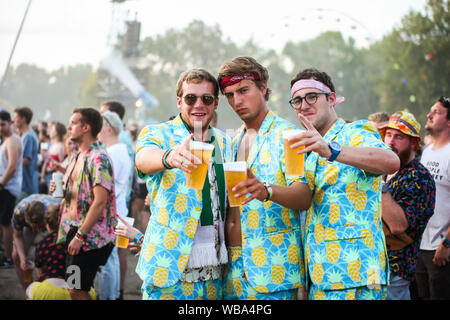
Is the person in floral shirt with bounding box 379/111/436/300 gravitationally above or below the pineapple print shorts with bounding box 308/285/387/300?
above

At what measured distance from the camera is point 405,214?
367 cm

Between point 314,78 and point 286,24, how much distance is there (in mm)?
36191

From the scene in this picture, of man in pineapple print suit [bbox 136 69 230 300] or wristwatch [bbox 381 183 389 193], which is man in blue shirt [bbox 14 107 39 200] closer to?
man in pineapple print suit [bbox 136 69 230 300]

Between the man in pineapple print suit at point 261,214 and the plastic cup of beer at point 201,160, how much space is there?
1.08 feet

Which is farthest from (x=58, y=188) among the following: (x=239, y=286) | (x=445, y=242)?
(x=445, y=242)

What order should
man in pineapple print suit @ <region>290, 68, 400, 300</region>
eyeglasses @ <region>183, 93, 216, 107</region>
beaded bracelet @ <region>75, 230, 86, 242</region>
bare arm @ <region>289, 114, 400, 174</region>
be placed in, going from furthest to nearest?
beaded bracelet @ <region>75, 230, 86, 242</region>
eyeglasses @ <region>183, 93, 216, 107</region>
man in pineapple print suit @ <region>290, 68, 400, 300</region>
bare arm @ <region>289, 114, 400, 174</region>

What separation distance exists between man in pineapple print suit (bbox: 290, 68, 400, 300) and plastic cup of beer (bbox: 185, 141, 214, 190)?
1.93 feet

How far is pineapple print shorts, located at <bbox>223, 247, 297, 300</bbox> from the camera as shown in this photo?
270 cm

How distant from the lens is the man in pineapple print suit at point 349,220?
8.50ft

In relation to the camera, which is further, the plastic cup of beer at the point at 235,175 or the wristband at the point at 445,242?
the wristband at the point at 445,242

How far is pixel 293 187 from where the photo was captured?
267 centimetres

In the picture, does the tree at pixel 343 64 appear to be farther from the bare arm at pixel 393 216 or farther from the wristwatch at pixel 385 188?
the bare arm at pixel 393 216

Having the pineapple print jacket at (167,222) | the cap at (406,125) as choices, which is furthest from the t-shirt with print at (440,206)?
the pineapple print jacket at (167,222)

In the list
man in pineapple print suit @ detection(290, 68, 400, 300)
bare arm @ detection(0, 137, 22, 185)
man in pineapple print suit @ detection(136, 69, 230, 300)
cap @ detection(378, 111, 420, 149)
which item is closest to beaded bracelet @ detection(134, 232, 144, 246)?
man in pineapple print suit @ detection(136, 69, 230, 300)
